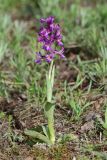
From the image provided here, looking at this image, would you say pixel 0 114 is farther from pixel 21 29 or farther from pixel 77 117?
pixel 21 29

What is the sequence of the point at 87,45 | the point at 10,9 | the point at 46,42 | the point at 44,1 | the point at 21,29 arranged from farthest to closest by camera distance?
the point at 10,9
the point at 44,1
the point at 21,29
the point at 87,45
the point at 46,42

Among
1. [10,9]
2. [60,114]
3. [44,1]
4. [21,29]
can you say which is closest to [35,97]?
[60,114]

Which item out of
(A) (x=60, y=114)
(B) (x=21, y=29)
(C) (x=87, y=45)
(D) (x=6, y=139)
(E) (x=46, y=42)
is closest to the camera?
(E) (x=46, y=42)

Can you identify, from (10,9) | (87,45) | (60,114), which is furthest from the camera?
(10,9)

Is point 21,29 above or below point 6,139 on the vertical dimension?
above

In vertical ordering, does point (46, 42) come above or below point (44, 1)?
below

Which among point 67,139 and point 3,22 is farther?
point 3,22

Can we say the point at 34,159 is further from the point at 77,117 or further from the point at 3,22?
the point at 3,22

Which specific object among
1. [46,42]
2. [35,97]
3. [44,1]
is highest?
[44,1]

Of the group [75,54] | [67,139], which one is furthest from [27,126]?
[75,54]
